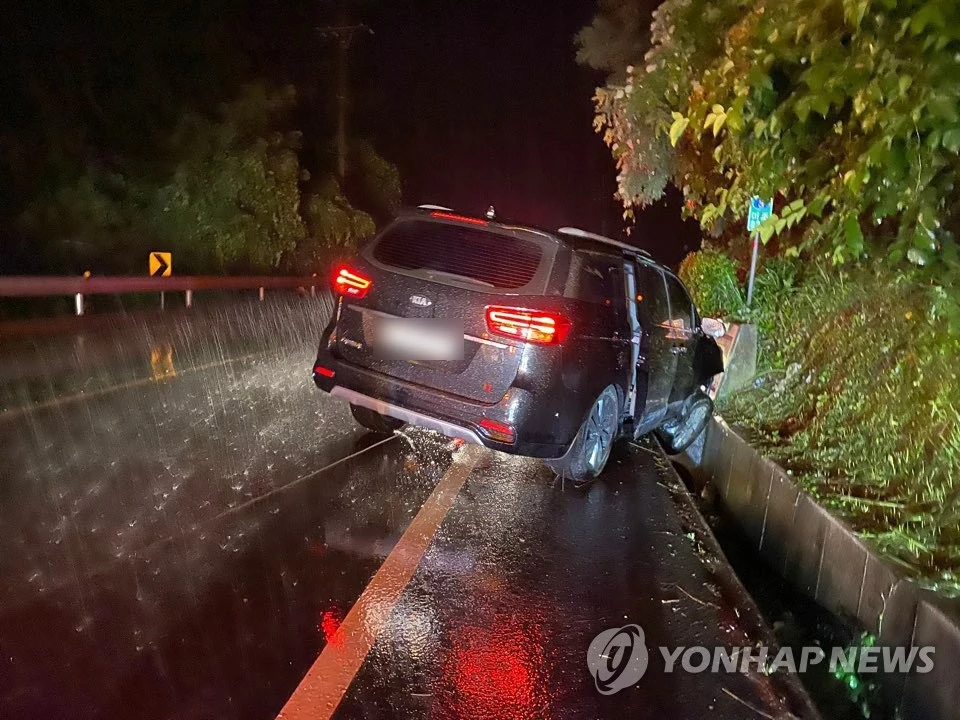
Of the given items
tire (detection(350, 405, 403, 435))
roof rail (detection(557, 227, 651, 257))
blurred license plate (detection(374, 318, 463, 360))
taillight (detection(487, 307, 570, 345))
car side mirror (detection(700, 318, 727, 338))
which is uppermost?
roof rail (detection(557, 227, 651, 257))

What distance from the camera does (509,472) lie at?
6.77m

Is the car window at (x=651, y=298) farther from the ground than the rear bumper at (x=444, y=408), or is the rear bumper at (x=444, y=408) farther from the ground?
the car window at (x=651, y=298)

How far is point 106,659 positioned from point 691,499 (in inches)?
181

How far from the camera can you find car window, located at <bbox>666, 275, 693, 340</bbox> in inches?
302

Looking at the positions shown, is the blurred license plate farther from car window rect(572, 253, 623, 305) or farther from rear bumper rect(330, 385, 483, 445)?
car window rect(572, 253, 623, 305)

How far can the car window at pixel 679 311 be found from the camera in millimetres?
7667

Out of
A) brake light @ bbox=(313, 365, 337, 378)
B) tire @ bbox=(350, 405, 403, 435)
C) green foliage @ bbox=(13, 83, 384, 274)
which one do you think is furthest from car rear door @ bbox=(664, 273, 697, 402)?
green foliage @ bbox=(13, 83, 384, 274)

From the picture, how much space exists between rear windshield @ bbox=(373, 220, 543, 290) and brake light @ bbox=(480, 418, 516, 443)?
0.90 meters

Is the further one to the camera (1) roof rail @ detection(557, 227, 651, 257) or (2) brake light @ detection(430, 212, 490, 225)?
(1) roof rail @ detection(557, 227, 651, 257)

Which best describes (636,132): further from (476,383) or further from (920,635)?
(920,635)

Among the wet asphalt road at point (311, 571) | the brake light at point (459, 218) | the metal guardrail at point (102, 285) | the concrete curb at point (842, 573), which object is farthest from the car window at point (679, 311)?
the metal guardrail at point (102, 285)

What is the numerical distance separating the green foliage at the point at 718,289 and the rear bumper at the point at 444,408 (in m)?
6.24

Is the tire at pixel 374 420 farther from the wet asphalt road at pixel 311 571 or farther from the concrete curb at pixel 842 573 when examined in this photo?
the concrete curb at pixel 842 573

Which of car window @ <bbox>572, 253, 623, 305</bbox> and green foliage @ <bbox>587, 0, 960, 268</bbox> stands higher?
green foliage @ <bbox>587, 0, 960, 268</bbox>
